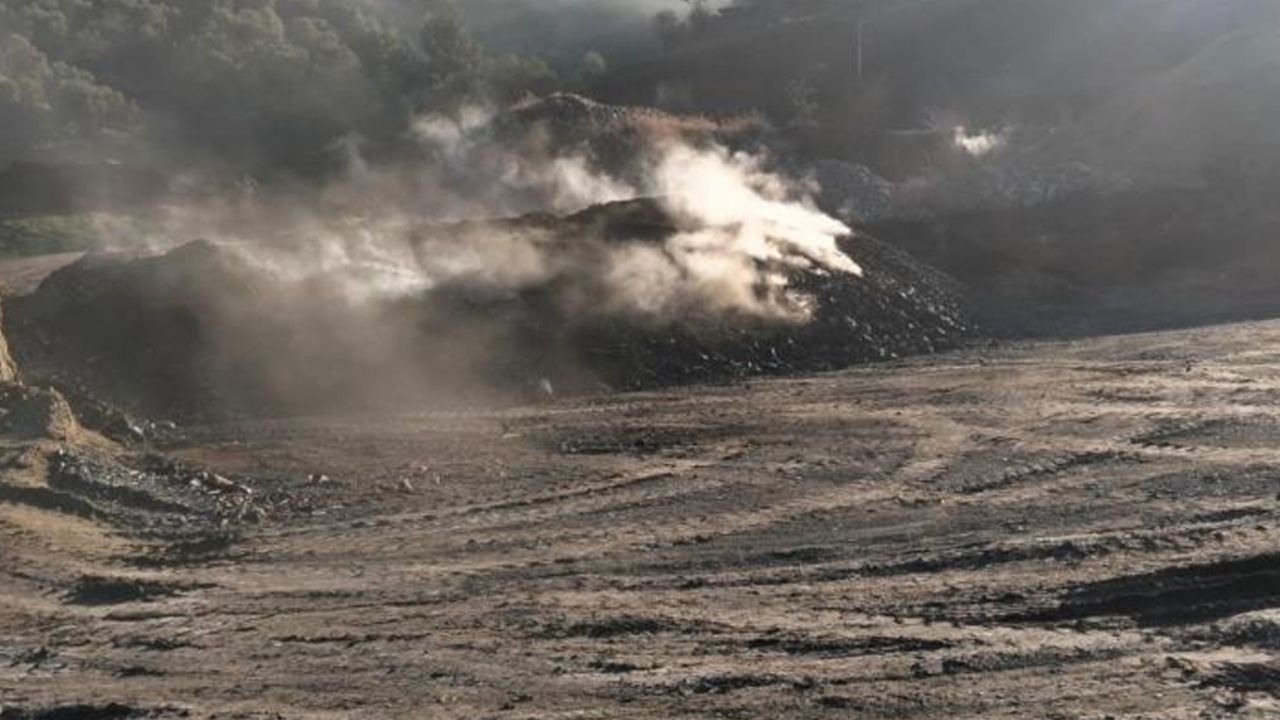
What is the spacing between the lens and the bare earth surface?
8117 mm

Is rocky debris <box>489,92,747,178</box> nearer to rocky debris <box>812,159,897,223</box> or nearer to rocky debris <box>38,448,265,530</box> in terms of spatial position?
rocky debris <box>812,159,897,223</box>

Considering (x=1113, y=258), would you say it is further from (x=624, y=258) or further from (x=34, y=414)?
(x=34, y=414)

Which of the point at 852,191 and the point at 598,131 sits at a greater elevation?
the point at 598,131

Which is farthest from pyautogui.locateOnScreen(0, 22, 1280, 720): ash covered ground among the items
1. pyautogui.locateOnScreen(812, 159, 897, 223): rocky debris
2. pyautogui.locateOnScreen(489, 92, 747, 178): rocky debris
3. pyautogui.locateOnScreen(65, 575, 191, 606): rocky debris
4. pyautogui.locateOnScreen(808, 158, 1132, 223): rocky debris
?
pyautogui.locateOnScreen(489, 92, 747, 178): rocky debris

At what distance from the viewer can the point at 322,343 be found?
727 inches

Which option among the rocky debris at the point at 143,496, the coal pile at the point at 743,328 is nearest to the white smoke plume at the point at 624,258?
the coal pile at the point at 743,328

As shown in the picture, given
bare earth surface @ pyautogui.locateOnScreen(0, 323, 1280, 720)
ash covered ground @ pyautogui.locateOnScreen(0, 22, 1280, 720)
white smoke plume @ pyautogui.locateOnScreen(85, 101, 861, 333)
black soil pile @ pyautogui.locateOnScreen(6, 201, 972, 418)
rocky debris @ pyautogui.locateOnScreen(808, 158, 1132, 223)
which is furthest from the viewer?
rocky debris @ pyautogui.locateOnScreen(808, 158, 1132, 223)

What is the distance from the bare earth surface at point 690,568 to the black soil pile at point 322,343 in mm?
1422

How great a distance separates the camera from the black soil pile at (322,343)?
1780 centimetres

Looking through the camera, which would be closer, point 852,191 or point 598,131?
point 852,191

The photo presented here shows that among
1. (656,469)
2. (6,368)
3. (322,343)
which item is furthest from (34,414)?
(656,469)

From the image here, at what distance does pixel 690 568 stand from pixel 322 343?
976 centimetres

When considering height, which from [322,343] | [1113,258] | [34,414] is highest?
[1113,258]

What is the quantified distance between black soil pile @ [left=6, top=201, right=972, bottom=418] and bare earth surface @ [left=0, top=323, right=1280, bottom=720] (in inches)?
56.0
